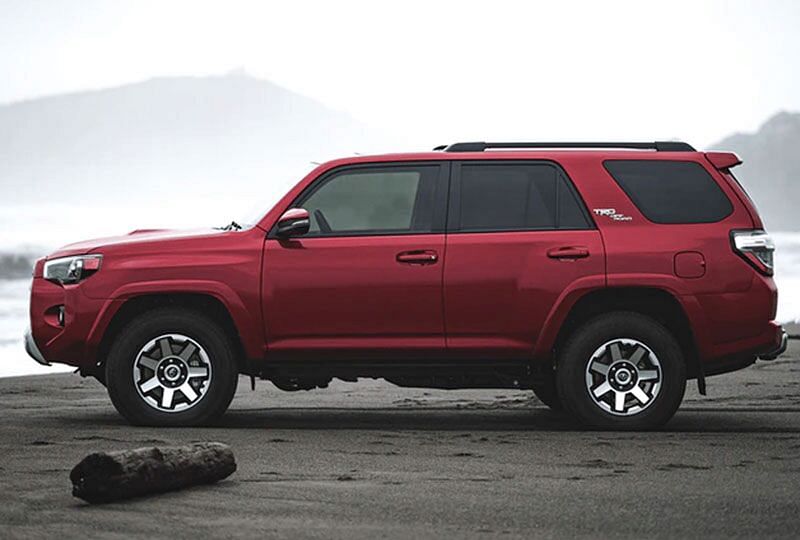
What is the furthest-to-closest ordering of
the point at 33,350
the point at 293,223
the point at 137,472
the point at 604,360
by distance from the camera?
the point at 33,350 < the point at 604,360 < the point at 293,223 < the point at 137,472

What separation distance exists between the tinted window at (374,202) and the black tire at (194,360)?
0.93 m

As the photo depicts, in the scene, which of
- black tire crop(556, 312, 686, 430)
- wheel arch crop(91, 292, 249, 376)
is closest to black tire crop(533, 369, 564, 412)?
black tire crop(556, 312, 686, 430)

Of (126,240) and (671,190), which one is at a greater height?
(671,190)

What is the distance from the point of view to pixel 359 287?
9562 mm

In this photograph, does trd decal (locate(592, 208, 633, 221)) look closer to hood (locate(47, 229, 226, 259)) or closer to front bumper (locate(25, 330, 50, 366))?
hood (locate(47, 229, 226, 259))

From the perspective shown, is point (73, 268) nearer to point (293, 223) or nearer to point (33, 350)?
point (33, 350)

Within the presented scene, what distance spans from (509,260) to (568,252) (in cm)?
37

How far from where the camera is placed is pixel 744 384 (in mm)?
13023

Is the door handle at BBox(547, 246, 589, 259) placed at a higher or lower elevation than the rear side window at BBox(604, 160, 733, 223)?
lower

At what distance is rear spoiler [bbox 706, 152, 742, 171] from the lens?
384 inches

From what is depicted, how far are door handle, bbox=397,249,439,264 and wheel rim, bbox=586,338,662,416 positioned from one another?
1.16 metres

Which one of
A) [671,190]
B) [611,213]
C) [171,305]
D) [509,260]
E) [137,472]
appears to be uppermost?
[671,190]

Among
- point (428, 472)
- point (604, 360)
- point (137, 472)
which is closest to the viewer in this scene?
point (137, 472)

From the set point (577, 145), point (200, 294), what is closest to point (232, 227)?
point (200, 294)
